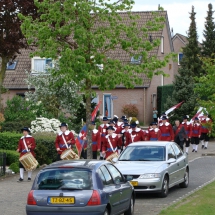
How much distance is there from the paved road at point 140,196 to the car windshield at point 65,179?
2.57 metres

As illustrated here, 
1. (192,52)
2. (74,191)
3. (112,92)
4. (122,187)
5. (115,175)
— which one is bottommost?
(122,187)

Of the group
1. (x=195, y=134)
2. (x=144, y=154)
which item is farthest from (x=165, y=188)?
(x=195, y=134)

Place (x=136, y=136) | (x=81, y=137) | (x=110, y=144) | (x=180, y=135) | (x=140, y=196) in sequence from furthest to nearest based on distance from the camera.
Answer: (x=180, y=135), (x=136, y=136), (x=81, y=137), (x=110, y=144), (x=140, y=196)

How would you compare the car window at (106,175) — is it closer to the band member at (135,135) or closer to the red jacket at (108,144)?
the red jacket at (108,144)

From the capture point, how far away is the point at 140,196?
1820 centimetres

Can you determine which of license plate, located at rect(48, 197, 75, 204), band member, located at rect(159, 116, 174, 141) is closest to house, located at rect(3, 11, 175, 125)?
band member, located at rect(159, 116, 174, 141)

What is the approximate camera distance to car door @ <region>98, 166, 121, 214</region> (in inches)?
511

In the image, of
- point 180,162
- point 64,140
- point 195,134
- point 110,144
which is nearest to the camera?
point 180,162

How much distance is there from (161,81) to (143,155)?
1556 inches

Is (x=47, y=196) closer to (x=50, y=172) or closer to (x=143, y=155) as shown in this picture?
(x=50, y=172)

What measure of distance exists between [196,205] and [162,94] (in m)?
38.4

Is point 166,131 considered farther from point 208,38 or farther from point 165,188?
point 208,38

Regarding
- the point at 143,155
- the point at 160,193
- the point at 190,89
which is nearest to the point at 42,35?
the point at 143,155

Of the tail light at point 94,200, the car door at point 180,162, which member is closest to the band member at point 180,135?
the car door at point 180,162
